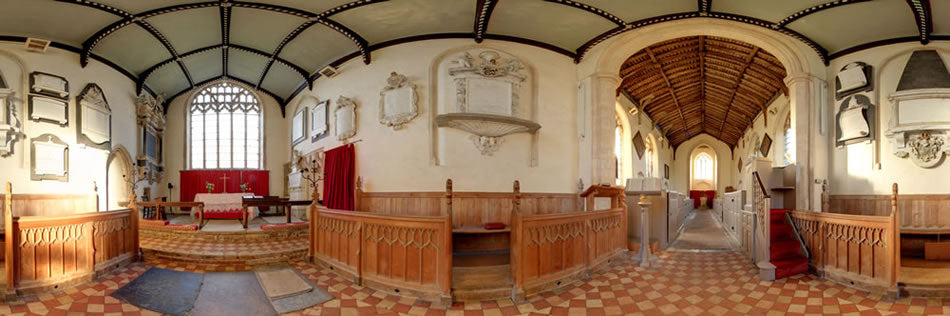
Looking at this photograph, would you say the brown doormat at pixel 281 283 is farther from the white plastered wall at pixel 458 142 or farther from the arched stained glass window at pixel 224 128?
the arched stained glass window at pixel 224 128

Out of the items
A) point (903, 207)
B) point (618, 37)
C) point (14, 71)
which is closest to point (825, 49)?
point (903, 207)

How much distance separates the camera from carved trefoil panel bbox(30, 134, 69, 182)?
769 cm

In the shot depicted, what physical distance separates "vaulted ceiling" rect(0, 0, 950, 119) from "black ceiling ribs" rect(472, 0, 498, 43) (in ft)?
0.07

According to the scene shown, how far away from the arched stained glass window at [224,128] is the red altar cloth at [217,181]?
0.24 meters

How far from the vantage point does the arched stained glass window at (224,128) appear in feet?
41.4

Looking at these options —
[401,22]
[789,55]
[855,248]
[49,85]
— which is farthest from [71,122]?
[789,55]

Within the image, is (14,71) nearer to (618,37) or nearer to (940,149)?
(618,37)

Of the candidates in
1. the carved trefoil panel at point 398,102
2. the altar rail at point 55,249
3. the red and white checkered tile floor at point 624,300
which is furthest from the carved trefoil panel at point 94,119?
the carved trefoil panel at point 398,102

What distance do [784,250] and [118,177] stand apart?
1390 cm

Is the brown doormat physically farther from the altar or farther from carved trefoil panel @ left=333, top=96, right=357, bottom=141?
the altar

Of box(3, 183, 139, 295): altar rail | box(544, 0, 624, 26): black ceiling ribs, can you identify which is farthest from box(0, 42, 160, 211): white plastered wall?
box(544, 0, 624, 26): black ceiling ribs

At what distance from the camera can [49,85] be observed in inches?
312

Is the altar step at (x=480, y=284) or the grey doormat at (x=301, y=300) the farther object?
the altar step at (x=480, y=284)

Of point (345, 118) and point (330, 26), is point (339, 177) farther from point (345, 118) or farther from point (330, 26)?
point (330, 26)
